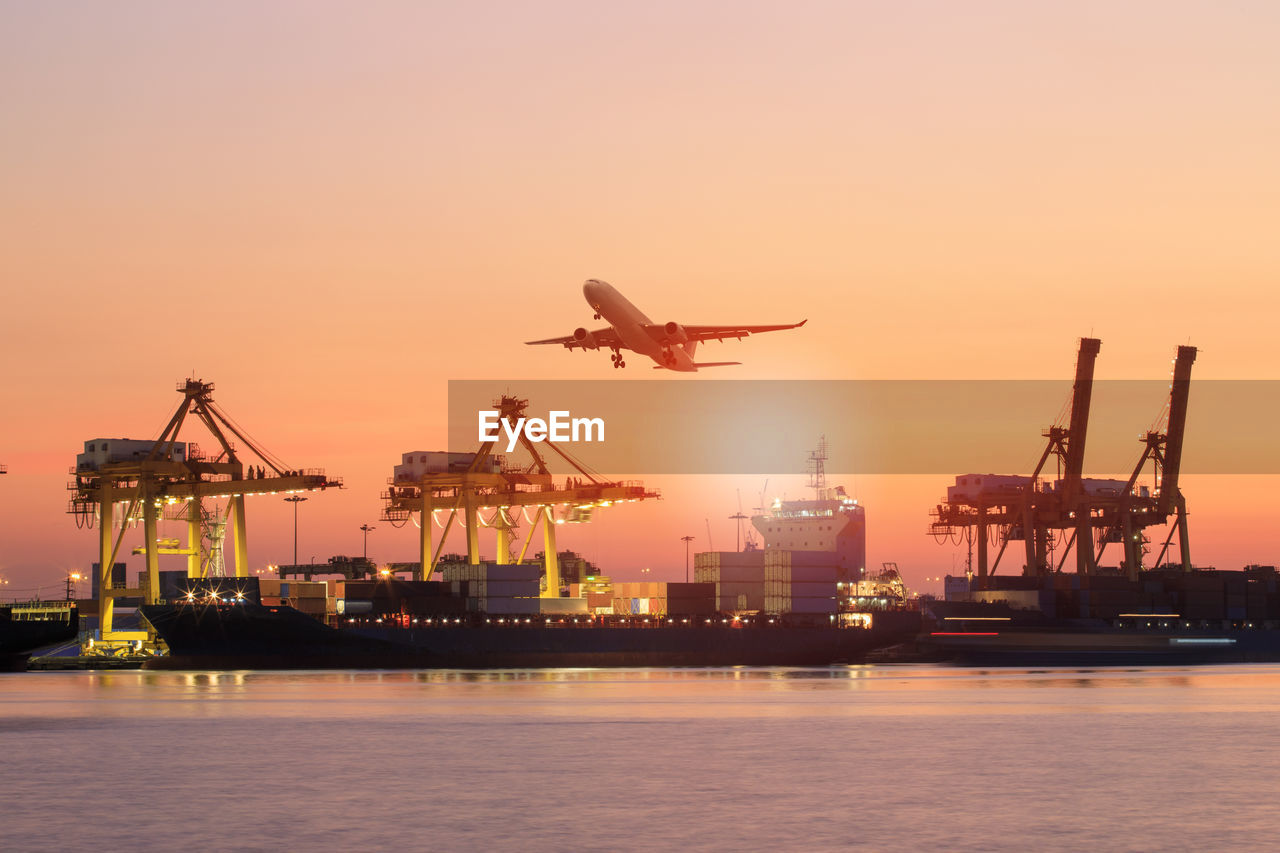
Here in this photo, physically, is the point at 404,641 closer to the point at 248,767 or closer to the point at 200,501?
the point at 200,501

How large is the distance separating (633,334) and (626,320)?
3.45 ft

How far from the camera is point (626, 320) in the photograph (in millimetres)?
60312

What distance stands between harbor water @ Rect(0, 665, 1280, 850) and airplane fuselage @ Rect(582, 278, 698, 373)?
51.1 ft

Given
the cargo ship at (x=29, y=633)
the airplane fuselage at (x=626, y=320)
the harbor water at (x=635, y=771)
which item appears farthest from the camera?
the cargo ship at (x=29, y=633)

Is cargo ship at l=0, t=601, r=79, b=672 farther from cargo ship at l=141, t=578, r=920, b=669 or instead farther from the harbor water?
the harbor water

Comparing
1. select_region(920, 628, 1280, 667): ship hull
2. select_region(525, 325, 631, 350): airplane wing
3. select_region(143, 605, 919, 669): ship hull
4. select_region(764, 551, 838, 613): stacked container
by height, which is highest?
select_region(525, 325, 631, 350): airplane wing

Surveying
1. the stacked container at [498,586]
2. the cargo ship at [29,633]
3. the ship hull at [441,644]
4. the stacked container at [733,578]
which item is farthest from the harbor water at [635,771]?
the stacked container at [733,578]

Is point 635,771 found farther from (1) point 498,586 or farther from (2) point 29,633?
(2) point 29,633

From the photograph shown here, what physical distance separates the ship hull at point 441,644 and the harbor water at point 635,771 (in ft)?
95.3

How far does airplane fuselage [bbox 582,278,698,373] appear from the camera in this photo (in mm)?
59375

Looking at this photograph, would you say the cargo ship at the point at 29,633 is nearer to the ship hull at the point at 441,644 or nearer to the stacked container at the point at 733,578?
the ship hull at the point at 441,644

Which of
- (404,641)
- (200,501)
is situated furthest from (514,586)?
(200,501)

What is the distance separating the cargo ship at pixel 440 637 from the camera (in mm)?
91812

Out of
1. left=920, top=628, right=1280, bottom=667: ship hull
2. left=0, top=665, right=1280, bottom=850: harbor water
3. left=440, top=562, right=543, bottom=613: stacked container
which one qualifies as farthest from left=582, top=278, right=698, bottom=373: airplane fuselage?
left=920, top=628, right=1280, bottom=667: ship hull
